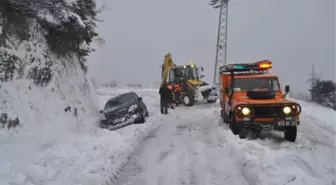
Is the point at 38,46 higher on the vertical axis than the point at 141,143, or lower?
higher

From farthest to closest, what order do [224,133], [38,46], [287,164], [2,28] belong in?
1. [38,46]
2. [2,28]
3. [224,133]
4. [287,164]

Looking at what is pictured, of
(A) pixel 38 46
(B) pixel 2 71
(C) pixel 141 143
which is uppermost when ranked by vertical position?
(A) pixel 38 46

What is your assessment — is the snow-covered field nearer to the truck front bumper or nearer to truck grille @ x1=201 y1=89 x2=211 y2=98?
the truck front bumper

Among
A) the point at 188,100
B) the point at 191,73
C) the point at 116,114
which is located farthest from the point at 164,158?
the point at 191,73

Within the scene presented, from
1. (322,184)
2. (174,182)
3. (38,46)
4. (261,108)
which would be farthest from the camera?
(38,46)

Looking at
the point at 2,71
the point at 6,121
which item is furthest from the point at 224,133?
the point at 2,71

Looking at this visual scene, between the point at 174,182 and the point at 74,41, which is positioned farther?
the point at 74,41

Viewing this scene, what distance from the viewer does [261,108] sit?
8.89 m

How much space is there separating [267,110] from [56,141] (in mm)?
6211

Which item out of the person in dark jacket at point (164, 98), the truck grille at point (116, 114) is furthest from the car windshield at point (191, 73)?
the truck grille at point (116, 114)

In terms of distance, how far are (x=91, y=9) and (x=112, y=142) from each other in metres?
8.57

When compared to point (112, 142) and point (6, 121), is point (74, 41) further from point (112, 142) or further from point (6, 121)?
point (112, 142)

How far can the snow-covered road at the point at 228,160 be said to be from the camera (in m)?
5.96

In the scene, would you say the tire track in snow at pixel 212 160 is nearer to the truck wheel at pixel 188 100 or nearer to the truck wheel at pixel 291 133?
the truck wheel at pixel 291 133
